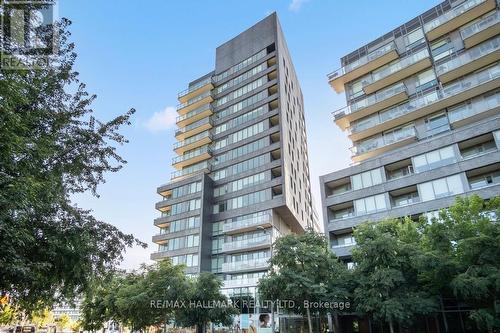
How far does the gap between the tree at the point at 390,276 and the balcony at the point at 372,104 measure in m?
20.9

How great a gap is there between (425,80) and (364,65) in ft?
26.4

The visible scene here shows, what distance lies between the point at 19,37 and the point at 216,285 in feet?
87.2

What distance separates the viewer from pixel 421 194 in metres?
34.2

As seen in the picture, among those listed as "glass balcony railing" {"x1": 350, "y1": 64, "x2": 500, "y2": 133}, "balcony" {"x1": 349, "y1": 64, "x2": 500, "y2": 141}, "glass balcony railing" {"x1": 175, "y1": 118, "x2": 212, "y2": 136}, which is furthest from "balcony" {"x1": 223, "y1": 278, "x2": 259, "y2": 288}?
"glass balcony railing" {"x1": 175, "y1": 118, "x2": 212, "y2": 136}

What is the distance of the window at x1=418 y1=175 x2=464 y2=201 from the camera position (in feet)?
107

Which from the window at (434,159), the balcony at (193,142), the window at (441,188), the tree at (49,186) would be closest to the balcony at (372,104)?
the window at (434,159)

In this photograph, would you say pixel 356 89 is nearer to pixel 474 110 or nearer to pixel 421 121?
pixel 421 121

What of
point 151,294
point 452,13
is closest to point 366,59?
point 452,13

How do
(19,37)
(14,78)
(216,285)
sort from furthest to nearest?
1. (216,285)
2. (19,37)
3. (14,78)

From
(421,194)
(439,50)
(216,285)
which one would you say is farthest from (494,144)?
(216,285)

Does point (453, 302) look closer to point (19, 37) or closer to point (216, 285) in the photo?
point (216, 285)

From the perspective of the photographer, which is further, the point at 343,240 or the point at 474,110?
the point at 343,240

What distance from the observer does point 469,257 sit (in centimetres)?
2109

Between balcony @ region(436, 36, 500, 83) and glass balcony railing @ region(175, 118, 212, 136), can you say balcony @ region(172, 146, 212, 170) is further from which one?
balcony @ region(436, 36, 500, 83)
